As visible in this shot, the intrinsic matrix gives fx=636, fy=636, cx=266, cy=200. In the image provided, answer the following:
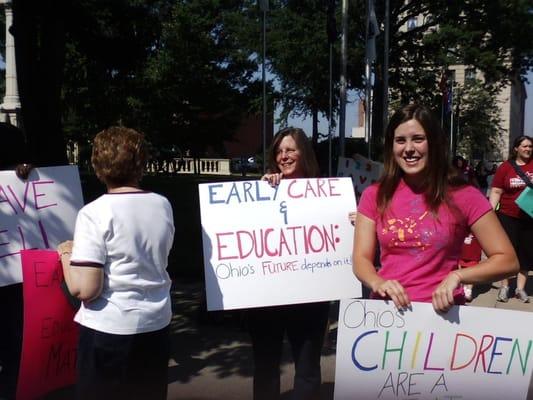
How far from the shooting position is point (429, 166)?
7.79ft

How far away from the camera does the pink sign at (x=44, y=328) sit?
3232 mm

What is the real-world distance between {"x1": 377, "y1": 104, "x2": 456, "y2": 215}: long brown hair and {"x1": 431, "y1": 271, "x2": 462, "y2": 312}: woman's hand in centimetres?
26

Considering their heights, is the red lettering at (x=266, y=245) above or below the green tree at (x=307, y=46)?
below

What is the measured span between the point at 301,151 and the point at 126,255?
1224 millimetres

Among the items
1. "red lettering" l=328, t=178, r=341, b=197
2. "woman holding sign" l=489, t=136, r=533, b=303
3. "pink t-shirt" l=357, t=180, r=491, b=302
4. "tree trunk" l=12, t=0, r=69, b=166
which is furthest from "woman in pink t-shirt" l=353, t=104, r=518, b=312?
"tree trunk" l=12, t=0, r=69, b=166

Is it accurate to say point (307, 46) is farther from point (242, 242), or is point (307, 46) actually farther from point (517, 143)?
point (242, 242)

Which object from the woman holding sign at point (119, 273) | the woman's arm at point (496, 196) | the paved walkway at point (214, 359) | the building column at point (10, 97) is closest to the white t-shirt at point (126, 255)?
the woman holding sign at point (119, 273)

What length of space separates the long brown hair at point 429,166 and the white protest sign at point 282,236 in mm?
940

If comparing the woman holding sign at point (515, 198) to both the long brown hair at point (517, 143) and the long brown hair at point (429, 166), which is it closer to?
the long brown hair at point (517, 143)

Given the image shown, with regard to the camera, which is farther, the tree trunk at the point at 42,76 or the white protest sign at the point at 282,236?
the tree trunk at the point at 42,76

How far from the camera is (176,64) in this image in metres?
35.5

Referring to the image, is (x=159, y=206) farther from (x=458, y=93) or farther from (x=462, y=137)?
(x=462, y=137)

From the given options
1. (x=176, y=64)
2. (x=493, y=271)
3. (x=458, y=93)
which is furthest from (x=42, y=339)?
(x=458, y=93)

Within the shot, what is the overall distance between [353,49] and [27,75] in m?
19.4
